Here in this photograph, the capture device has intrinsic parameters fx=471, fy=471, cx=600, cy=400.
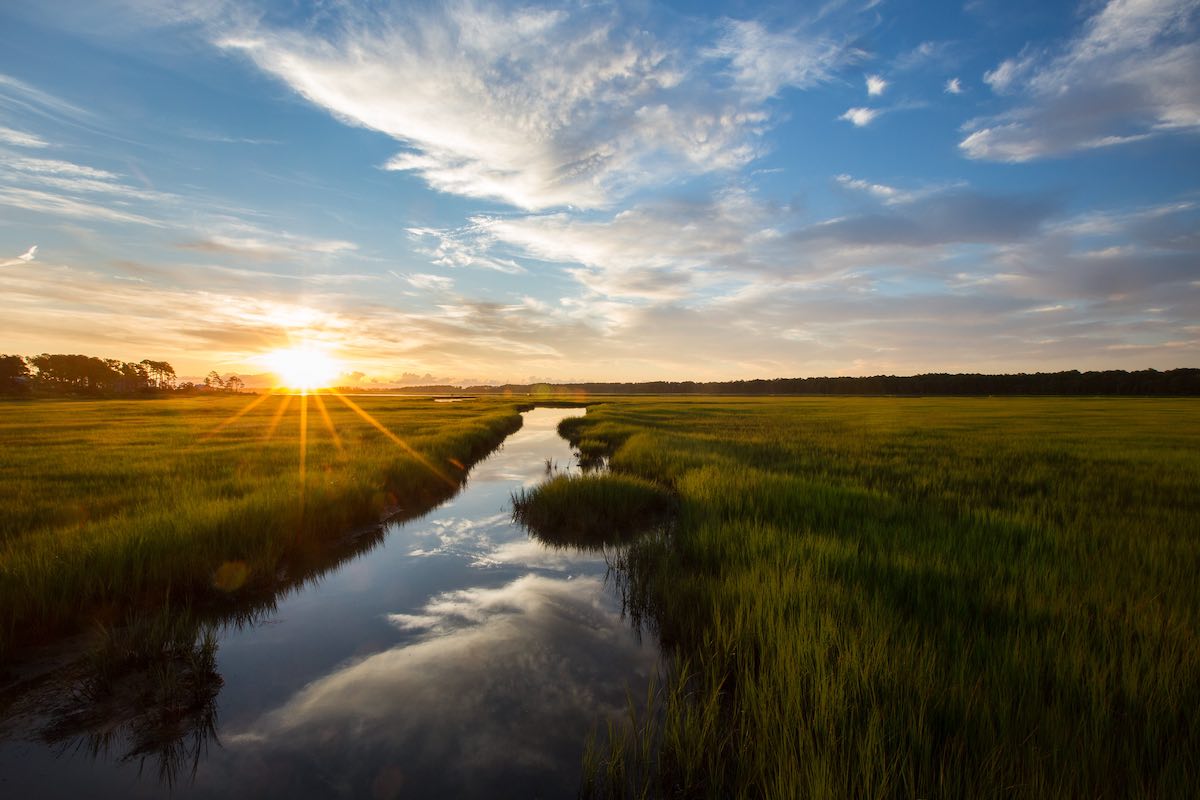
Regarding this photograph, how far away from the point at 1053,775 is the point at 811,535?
4.43 meters

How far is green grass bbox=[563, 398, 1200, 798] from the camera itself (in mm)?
2830

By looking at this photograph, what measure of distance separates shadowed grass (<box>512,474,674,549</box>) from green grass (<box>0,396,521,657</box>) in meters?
3.55

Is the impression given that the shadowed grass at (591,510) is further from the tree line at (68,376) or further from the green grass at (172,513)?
the tree line at (68,376)

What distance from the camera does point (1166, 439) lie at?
2006cm

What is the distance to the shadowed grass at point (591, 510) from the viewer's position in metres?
10.3

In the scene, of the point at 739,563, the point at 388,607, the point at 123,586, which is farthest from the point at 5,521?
the point at 739,563

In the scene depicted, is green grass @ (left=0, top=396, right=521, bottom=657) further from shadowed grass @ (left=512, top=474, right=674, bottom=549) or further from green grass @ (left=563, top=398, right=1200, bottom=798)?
green grass @ (left=563, top=398, right=1200, bottom=798)

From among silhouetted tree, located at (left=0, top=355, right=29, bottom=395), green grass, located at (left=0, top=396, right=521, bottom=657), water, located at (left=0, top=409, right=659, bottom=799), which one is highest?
silhouetted tree, located at (left=0, top=355, right=29, bottom=395)

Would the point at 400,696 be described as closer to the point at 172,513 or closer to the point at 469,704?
the point at 469,704

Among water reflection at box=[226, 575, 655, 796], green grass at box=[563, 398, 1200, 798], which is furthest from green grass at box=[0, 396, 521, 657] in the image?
green grass at box=[563, 398, 1200, 798]

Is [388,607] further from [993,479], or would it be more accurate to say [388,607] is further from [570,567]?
[993,479]

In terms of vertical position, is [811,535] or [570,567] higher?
[811,535]

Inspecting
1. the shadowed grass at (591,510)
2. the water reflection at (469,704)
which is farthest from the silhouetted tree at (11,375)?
the water reflection at (469,704)

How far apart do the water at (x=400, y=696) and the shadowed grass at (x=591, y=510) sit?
1950 millimetres
